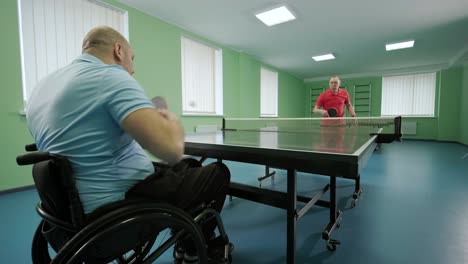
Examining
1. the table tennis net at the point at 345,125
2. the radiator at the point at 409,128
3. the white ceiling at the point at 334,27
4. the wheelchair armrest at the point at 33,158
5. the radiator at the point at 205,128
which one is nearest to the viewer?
the wheelchair armrest at the point at 33,158

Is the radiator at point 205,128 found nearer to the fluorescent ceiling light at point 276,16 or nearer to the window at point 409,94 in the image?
the fluorescent ceiling light at point 276,16

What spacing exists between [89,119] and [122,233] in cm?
36

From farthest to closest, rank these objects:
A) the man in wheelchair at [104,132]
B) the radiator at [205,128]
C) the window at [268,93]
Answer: the window at [268,93] < the radiator at [205,128] < the man in wheelchair at [104,132]

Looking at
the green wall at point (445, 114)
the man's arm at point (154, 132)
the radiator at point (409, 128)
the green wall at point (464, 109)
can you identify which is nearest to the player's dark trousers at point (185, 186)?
the man's arm at point (154, 132)

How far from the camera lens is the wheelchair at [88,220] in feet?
1.86

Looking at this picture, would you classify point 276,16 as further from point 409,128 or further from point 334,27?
point 409,128

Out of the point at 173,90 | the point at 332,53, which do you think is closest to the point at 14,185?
the point at 173,90

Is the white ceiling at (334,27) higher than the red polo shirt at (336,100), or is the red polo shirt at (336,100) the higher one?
the white ceiling at (334,27)

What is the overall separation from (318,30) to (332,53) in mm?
1898

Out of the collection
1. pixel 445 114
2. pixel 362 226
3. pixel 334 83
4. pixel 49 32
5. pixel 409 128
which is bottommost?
pixel 362 226

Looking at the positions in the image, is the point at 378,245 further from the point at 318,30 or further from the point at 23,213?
the point at 318,30

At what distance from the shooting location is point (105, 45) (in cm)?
83

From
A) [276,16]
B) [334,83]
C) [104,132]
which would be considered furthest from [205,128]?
[104,132]

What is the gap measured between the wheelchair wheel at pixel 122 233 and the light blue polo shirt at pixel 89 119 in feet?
0.37
